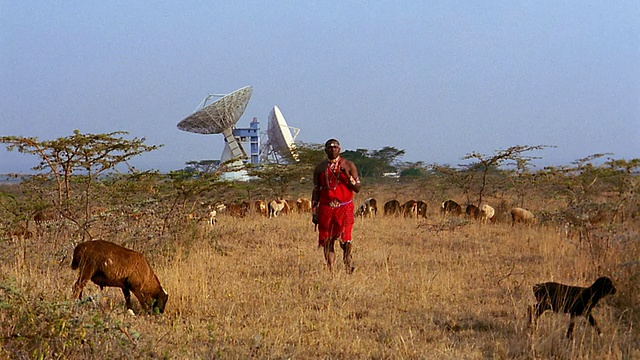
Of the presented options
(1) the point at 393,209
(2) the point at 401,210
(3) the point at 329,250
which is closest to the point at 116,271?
(3) the point at 329,250

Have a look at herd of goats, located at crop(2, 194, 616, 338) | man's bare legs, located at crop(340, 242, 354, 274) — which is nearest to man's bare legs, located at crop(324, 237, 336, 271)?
man's bare legs, located at crop(340, 242, 354, 274)

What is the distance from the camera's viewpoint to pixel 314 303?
5656 millimetres

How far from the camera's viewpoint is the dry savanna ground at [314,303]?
4.00 m

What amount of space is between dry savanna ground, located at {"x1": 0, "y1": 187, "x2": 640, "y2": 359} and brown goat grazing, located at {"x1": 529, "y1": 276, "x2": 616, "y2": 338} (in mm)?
136

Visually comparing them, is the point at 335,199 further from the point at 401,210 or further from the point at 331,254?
the point at 401,210

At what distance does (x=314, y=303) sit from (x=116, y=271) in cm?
178

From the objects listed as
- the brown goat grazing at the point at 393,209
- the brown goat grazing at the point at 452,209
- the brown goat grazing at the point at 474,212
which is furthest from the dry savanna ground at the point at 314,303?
the brown goat grazing at the point at 393,209

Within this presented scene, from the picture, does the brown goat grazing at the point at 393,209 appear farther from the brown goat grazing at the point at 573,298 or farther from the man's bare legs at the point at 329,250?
the brown goat grazing at the point at 573,298

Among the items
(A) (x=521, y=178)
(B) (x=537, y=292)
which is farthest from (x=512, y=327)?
(A) (x=521, y=178)

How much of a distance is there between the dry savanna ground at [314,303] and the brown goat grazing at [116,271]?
6.0 inches

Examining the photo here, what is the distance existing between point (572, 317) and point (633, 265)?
1369 mm

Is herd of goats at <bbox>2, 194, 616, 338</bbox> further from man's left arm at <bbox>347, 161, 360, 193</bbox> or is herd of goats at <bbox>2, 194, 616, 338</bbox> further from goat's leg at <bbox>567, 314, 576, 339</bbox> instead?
man's left arm at <bbox>347, 161, 360, 193</bbox>

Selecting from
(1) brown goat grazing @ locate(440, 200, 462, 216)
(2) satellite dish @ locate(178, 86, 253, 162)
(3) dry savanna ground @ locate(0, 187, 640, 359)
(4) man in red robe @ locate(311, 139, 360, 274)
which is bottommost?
(3) dry savanna ground @ locate(0, 187, 640, 359)

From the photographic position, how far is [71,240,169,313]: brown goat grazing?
16.2 ft
